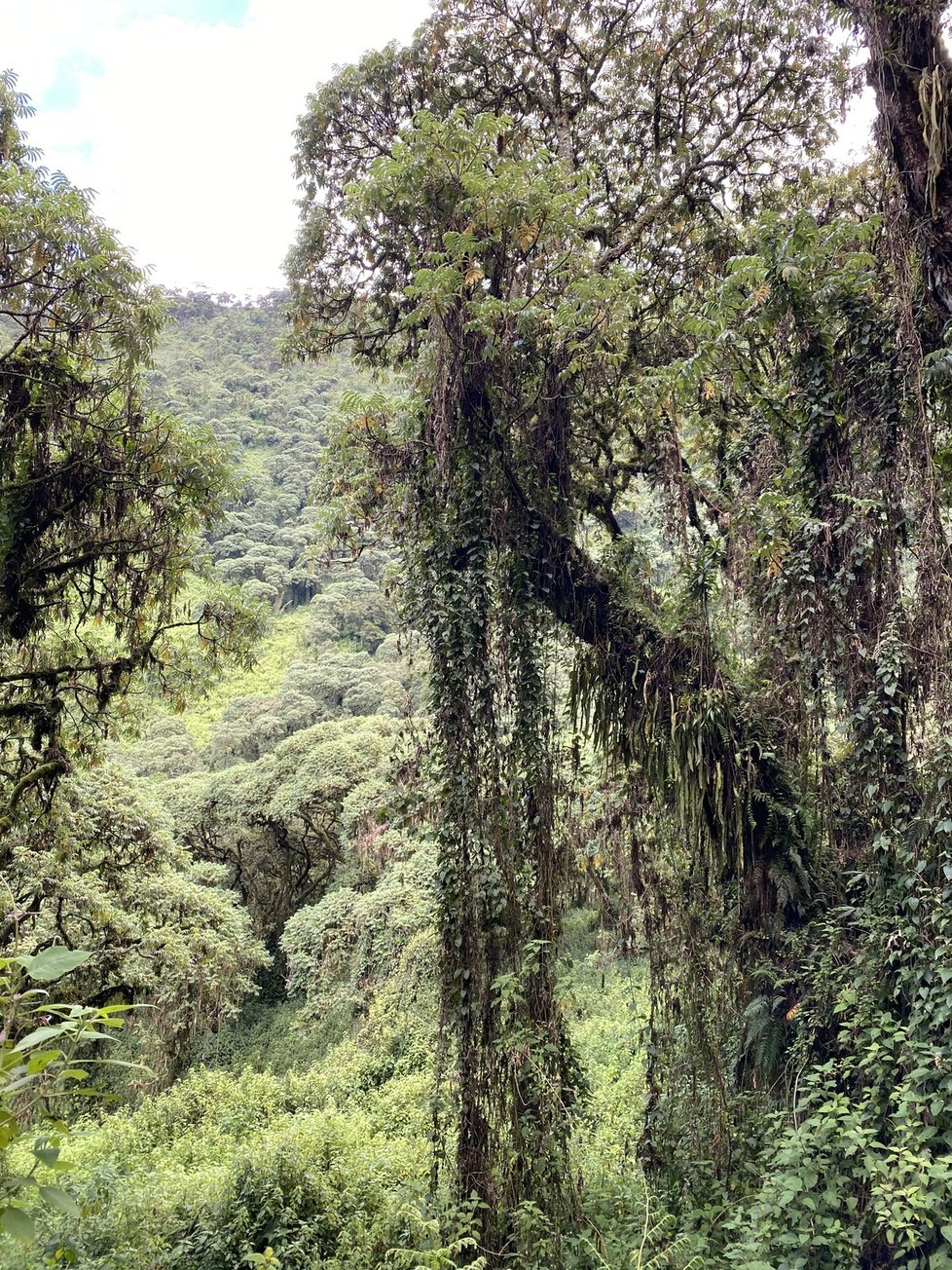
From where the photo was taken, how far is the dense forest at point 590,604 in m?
4.04

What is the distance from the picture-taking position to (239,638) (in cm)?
718

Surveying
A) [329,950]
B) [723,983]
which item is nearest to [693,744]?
[723,983]

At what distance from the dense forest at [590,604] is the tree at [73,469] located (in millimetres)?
38

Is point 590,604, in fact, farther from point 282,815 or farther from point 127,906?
point 282,815

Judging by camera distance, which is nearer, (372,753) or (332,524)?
(332,524)

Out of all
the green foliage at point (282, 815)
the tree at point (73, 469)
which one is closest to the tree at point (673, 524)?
the tree at point (73, 469)

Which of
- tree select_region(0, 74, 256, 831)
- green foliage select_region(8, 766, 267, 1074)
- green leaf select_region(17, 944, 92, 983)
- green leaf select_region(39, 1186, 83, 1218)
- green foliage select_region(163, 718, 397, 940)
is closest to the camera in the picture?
green leaf select_region(39, 1186, 83, 1218)

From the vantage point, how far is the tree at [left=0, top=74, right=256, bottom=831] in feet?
17.5

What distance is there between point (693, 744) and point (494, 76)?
6246 mm

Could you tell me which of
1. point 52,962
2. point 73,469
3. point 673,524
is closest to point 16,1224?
point 52,962

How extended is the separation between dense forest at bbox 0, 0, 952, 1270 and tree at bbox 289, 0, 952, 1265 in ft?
0.10

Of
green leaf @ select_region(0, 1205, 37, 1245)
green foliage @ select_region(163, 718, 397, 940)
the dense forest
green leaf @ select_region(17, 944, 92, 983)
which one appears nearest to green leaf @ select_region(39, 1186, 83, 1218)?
green leaf @ select_region(0, 1205, 37, 1245)

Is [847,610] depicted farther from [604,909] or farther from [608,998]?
[608,998]

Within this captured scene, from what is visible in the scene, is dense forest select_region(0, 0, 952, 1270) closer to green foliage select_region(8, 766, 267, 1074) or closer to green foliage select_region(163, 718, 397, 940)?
green foliage select_region(8, 766, 267, 1074)
